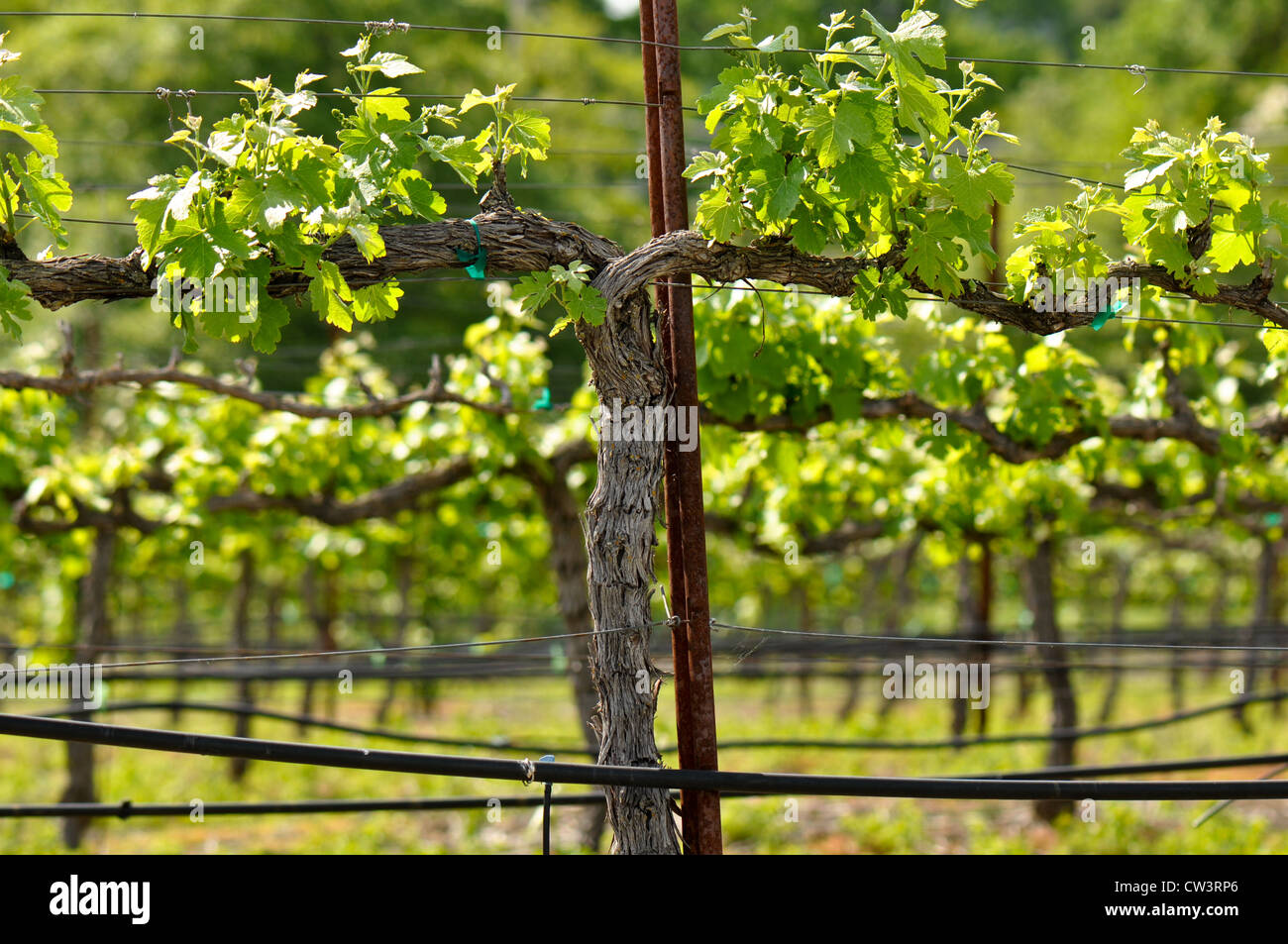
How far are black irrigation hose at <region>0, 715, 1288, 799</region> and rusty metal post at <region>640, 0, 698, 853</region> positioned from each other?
18.5 inches

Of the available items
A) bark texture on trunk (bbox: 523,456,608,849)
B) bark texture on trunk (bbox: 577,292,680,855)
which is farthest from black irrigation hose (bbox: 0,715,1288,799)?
bark texture on trunk (bbox: 523,456,608,849)

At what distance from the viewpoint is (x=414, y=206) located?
2.88m

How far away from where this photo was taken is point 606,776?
2711 millimetres

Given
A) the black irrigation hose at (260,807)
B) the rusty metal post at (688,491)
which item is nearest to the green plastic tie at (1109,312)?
the rusty metal post at (688,491)

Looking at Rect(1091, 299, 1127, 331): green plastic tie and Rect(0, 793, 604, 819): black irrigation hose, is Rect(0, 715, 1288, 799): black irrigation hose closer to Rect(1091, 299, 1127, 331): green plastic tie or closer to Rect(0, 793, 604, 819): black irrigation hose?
Rect(0, 793, 604, 819): black irrigation hose

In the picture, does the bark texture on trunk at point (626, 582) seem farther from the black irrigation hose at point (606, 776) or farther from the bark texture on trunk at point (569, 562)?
the bark texture on trunk at point (569, 562)

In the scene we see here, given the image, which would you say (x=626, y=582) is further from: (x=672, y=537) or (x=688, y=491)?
(x=688, y=491)

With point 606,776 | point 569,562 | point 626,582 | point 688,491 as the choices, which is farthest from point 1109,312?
point 569,562

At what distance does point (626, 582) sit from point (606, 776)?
1.96 feet

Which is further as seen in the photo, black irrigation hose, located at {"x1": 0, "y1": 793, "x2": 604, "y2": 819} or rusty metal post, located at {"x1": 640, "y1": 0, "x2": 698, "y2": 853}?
black irrigation hose, located at {"x1": 0, "y1": 793, "x2": 604, "y2": 819}

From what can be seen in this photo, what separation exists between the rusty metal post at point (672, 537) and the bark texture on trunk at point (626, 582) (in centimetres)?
9

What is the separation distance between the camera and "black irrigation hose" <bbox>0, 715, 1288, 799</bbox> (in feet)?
8.65
